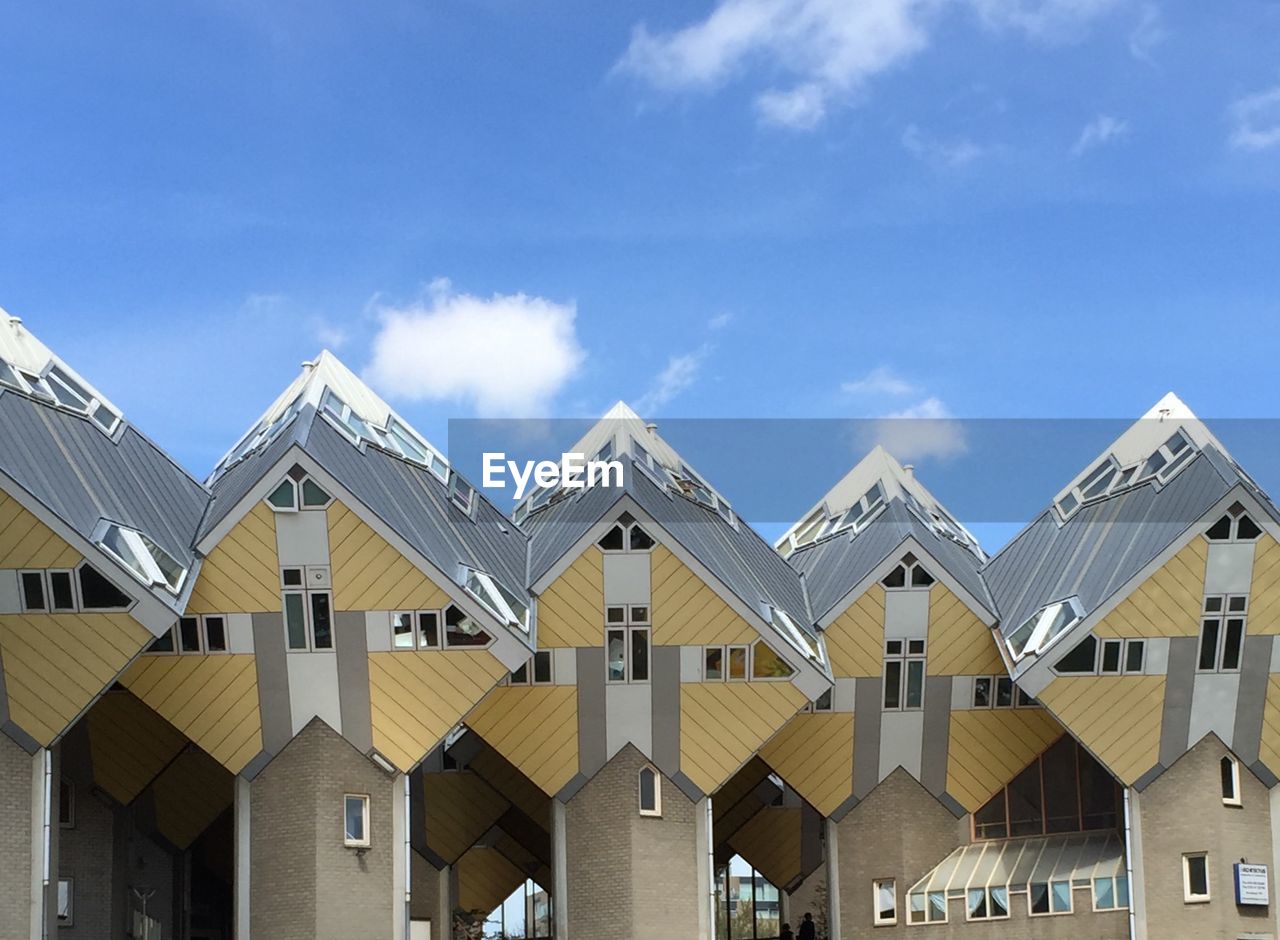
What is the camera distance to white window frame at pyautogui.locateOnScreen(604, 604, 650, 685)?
53.5 metres

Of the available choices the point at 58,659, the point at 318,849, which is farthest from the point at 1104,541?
the point at 58,659

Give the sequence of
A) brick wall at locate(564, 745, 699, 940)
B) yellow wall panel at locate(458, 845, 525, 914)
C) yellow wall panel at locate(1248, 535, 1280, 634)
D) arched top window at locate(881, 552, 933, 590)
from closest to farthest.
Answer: brick wall at locate(564, 745, 699, 940)
yellow wall panel at locate(1248, 535, 1280, 634)
arched top window at locate(881, 552, 933, 590)
yellow wall panel at locate(458, 845, 525, 914)

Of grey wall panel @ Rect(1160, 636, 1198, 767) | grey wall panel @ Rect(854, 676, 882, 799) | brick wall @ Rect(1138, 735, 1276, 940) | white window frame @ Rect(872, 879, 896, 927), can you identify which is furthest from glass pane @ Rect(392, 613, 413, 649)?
grey wall panel @ Rect(1160, 636, 1198, 767)

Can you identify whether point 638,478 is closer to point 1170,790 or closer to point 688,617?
point 688,617

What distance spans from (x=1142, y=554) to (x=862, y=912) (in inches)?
529

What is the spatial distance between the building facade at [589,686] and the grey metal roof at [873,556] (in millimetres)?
158

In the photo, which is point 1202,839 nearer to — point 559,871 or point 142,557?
point 559,871

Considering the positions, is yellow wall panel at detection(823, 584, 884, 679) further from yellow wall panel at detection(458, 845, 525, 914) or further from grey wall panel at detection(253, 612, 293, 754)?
grey wall panel at detection(253, 612, 293, 754)

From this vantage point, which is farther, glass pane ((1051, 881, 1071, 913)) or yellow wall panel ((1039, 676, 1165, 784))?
glass pane ((1051, 881, 1071, 913))

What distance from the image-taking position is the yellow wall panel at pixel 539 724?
53.7m

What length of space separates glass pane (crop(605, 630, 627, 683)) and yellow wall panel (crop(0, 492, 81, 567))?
14790 millimetres

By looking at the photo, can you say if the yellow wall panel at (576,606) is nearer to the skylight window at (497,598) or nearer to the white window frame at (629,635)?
the white window frame at (629,635)

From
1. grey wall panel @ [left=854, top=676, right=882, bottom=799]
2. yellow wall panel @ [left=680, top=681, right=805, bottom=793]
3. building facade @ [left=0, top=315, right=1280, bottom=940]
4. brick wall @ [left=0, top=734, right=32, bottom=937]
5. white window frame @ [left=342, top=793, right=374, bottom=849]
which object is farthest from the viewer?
grey wall panel @ [left=854, top=676, right=882, bottom=799]

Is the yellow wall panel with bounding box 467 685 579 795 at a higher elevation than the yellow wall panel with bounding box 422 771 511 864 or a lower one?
higher
